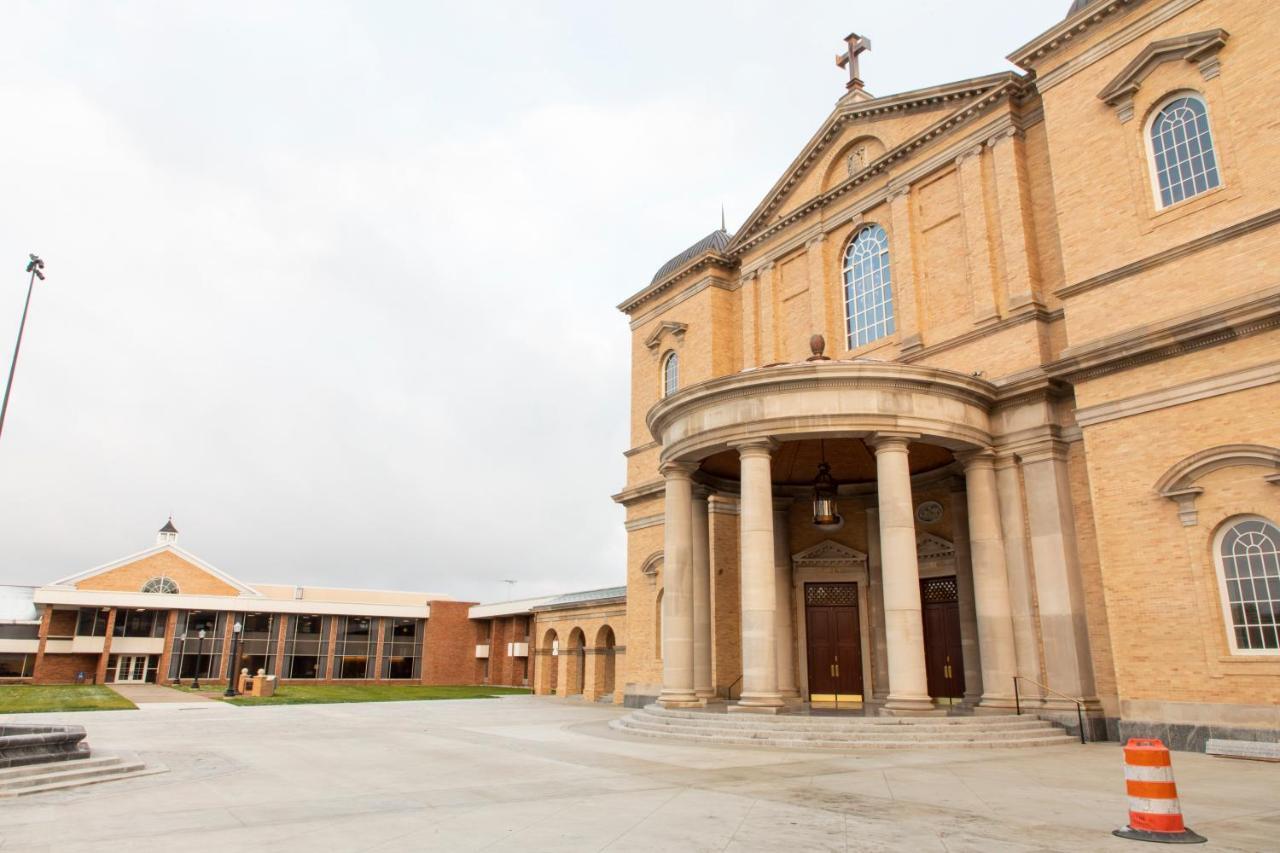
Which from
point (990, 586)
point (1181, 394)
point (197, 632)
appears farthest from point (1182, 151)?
point (197, 632)

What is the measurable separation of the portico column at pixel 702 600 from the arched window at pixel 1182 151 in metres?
12.5

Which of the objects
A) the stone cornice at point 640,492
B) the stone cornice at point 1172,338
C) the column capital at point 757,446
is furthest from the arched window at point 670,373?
the stone cornice at point 1172,338

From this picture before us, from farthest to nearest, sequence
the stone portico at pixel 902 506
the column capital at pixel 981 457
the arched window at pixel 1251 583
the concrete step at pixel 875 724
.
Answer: the column capital at pixel 981 457 < the stone portico at pixel 902 506 < the concrete step at pixel 875 724 < the arched window at pixel 1251 583

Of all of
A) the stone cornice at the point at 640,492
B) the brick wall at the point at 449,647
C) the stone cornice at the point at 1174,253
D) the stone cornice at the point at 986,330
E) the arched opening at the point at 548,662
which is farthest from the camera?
the brick wall at the point at 449,647

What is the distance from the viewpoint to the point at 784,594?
2514 centimetres

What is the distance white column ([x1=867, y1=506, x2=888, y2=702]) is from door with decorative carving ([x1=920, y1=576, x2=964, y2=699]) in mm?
1186

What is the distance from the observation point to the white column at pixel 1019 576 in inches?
723

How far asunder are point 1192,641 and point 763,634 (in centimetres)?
771

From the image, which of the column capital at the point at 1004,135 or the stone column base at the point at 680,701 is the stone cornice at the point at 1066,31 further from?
the stone column base at the point at 680,701

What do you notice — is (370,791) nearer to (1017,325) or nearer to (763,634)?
(763,634)

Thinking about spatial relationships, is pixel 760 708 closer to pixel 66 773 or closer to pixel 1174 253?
pixel 66 773

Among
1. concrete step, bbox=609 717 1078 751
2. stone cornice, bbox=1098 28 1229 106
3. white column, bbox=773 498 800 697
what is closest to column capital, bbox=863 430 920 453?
concrete step, bbox=609 717 1078 751

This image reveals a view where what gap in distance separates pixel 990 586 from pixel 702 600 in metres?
7.58

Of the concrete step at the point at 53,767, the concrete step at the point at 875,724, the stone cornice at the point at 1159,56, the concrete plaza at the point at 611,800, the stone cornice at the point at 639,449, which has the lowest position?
the concrete plaza at the point at 611,800
